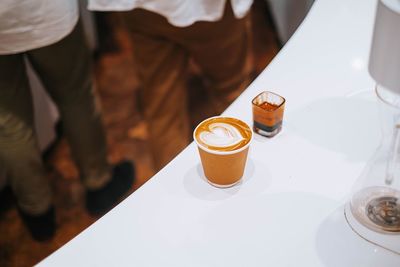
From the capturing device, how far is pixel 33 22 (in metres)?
1.37

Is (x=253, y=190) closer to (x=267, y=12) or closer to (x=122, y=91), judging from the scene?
(x=122, y=91)

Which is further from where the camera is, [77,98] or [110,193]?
[110,193]

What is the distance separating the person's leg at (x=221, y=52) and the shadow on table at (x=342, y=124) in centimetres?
57

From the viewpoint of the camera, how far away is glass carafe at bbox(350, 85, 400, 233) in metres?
0.90

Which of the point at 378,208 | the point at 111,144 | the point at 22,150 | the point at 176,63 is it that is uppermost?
the point at 378,208

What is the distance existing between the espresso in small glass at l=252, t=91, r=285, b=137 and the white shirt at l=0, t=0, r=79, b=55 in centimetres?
59

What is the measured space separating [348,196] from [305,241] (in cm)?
12

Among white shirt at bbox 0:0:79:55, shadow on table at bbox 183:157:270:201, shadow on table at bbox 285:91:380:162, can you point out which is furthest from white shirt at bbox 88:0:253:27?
shadow on table at bbox 183:157:270:201

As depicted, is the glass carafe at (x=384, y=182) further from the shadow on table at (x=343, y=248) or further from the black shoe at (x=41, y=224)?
the black shoe at (x=41, y=224)

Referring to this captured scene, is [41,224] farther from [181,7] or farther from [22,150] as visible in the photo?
[181,7]

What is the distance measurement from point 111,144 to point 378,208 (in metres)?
1.45

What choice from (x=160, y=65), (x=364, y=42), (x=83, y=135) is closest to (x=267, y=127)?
(x=364, y=42)

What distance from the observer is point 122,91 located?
2502 millimetres

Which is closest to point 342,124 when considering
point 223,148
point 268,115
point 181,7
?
point 268,115
